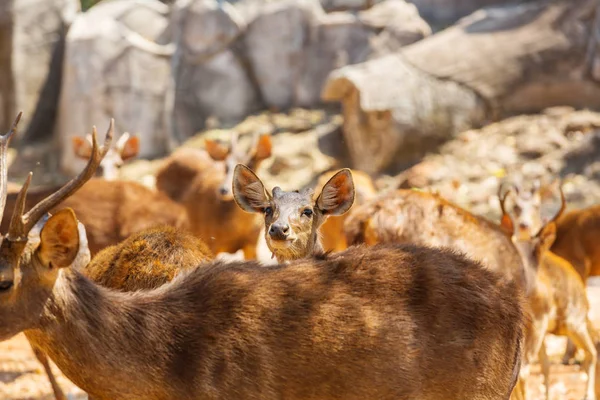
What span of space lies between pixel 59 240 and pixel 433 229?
3.96m

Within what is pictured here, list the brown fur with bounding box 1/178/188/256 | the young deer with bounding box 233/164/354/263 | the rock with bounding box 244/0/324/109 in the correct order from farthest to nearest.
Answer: the rock with bounding box 244/0/324/109 < the brown fur with bounding box 1/178/188/256 < the young deer with bounding box 233/164/354/263

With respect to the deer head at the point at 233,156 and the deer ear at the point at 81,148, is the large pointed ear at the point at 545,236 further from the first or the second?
the deer ear at the point at 81,148

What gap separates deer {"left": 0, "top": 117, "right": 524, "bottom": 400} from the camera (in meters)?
3.48

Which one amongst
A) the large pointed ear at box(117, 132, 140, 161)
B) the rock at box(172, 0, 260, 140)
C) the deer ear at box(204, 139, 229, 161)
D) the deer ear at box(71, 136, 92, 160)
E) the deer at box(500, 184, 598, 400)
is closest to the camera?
the deer at box(500, 184, 598, 400)

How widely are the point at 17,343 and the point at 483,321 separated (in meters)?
6.48

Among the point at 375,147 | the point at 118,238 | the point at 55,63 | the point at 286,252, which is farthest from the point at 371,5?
the point at 286,252

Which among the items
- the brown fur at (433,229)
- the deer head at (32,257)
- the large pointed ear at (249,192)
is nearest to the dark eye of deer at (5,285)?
the deer head at (32,257)

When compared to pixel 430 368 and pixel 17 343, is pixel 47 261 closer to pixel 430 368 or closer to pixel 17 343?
pixel 430 368

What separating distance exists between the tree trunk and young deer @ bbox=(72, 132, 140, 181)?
5024mm

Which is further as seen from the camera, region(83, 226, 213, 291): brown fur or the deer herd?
region(83, 226, 213, 291): brown fur

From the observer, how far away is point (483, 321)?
4.10 m

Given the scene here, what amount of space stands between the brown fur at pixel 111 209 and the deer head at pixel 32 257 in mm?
4831

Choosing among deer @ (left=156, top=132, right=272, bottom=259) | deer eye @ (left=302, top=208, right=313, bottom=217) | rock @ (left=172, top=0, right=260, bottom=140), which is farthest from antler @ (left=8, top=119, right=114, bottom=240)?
rock @ (left=172, top=0, right=260, bottom=140)

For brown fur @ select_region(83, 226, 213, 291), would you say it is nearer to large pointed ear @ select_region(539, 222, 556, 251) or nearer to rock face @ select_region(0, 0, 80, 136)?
large pointed ear @ select_region(539, 222, 556, 251)
